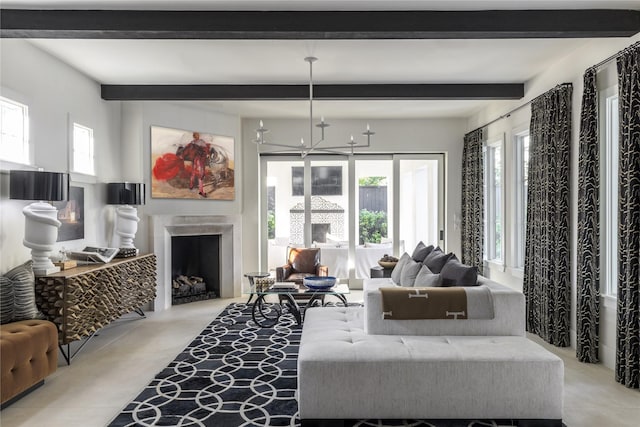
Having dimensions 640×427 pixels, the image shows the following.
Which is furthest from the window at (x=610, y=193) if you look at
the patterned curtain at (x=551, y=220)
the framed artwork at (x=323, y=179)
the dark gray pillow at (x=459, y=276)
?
the framed artwork at (x=323, y=179)

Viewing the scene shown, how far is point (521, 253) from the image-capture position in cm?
545

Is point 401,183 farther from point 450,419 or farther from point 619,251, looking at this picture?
point 450,419

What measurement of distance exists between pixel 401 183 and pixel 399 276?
3.24 meters

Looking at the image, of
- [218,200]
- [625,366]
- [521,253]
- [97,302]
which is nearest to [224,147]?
[218,200]

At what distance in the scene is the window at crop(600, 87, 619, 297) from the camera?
3.77 metres

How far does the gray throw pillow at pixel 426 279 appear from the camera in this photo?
346 cm

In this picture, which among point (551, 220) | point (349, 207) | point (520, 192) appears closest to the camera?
point (551, 220)

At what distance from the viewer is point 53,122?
4297 mm

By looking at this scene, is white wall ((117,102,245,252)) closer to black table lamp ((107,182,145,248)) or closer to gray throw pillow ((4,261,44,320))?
black table lamp ((107,182,145,248))

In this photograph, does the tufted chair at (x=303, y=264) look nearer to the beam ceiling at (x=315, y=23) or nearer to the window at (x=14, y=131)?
the window at (x=14, y=131)

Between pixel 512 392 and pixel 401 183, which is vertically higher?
pixel 401 183

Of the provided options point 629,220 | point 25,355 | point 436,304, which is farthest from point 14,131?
point 629,220

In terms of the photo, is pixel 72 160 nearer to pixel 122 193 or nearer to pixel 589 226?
pixel 122 193

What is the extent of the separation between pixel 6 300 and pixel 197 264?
145 inches
